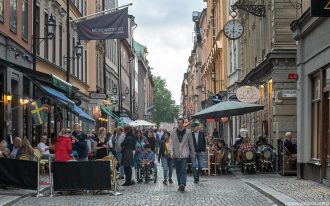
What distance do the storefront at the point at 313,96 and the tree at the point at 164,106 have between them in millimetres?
127699

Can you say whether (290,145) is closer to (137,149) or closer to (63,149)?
(137,149)

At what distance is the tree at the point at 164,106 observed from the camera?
15025cm

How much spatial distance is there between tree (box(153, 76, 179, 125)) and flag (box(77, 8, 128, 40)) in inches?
4764

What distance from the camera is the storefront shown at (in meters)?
17.6

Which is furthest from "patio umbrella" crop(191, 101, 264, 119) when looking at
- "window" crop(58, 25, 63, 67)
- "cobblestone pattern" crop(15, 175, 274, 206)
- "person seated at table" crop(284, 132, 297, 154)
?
"window" crop(58, 25, 63, 67)

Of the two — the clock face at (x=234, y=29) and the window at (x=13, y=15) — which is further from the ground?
the clock face at (x=234, y=29)

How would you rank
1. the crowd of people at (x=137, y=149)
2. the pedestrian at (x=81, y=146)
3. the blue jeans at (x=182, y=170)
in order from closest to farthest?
the blue jeans at (x=182, y=170), the crowd of people at (x=137, y=149), the pedestrian at (x=81, y=146)

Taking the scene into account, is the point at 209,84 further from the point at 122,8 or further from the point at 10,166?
the point at 10,166

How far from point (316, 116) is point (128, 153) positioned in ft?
17.8

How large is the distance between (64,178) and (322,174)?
6570 mm

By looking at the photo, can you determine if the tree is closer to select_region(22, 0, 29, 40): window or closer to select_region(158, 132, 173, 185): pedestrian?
select_region(22, 0, 29, 40): window

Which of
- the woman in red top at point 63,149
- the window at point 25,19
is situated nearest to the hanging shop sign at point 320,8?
the woman in red top at point 63,149

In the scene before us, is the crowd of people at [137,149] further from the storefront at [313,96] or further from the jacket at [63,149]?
the storefront at [313,96]

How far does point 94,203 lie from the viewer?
14.5 m
